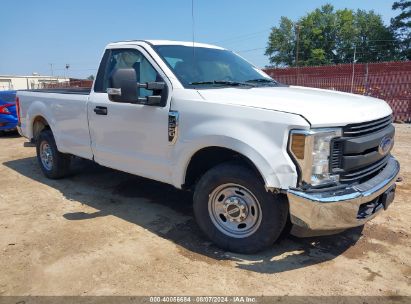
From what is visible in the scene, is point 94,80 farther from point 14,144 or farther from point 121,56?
point 14,144

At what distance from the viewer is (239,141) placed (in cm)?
340

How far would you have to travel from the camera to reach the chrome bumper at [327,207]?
10.1 ft

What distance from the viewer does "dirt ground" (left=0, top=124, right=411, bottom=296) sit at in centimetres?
322

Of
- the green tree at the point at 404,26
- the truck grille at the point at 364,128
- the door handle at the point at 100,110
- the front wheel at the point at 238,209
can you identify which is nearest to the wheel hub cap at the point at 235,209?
the front wheel at the point at 238,209

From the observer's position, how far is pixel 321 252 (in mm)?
3783

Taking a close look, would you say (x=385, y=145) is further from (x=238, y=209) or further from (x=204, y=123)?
(x=204, y=123)

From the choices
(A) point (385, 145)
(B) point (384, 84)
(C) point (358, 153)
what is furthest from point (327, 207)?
(B) point (384, 84)

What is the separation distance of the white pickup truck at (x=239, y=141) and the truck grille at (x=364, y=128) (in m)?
0.01

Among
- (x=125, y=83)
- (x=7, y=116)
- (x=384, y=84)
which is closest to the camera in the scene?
(x=125, y=83)

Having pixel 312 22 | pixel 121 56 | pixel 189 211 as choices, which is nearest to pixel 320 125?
pixel 189 211

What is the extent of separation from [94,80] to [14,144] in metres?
6.28

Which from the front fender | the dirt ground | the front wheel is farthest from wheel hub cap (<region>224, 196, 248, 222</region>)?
the front fender

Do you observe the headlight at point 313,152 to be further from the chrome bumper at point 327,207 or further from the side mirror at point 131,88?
the side mirror at point 131,88

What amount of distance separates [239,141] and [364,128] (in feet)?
3.50
